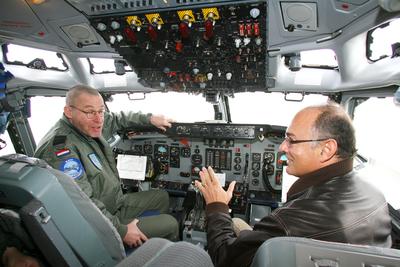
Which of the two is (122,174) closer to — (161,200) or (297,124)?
(161,200)

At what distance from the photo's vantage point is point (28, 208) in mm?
884

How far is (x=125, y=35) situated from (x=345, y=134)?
2.00 meters

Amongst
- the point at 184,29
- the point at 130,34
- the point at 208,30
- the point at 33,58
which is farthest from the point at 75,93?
the point at 33,58

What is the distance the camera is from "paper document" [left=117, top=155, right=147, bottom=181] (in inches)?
131

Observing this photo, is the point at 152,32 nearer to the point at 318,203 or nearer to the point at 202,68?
the point at 202,68

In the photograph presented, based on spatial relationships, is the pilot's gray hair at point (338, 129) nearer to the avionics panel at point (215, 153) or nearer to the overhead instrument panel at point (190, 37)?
the overhead instrument panel at point (190, 37)

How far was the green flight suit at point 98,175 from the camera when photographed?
1916mm

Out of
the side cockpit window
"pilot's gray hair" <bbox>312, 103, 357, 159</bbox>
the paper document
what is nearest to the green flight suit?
the paper document

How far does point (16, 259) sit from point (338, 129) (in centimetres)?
158

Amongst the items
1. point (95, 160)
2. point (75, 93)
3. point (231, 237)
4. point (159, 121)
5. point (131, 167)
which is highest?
point (75, 93)

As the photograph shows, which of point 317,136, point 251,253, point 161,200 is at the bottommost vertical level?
point 161,200

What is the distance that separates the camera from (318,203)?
1.06 metres

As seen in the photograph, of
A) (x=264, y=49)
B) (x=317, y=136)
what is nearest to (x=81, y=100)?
(x=264, y=49)

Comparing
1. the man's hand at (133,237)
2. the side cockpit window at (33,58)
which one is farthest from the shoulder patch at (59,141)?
the side cockpit window at (33,58)
